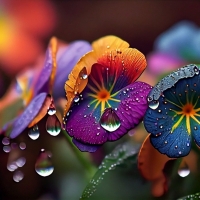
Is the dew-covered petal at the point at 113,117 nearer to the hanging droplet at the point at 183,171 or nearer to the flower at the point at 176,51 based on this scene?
the hanging droplet at the point at 183,171

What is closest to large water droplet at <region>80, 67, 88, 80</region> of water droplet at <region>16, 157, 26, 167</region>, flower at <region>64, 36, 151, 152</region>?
flower at <region>64, 36, 151, 152</region>

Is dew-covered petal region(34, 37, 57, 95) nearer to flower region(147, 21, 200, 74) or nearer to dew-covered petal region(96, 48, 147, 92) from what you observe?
dew-covered petal region(96, 48, 147, 92)

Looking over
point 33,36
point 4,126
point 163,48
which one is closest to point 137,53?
point 4,126

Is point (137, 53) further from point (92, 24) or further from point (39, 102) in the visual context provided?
point (92, 24)

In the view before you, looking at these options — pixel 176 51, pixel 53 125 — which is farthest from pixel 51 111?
pixel 176 51

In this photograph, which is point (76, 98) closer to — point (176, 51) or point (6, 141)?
point (6, 141)

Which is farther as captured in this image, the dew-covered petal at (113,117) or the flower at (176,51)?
the flower at (176,51)

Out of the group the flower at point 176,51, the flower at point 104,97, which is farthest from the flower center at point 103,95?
the flower at point 176,51
